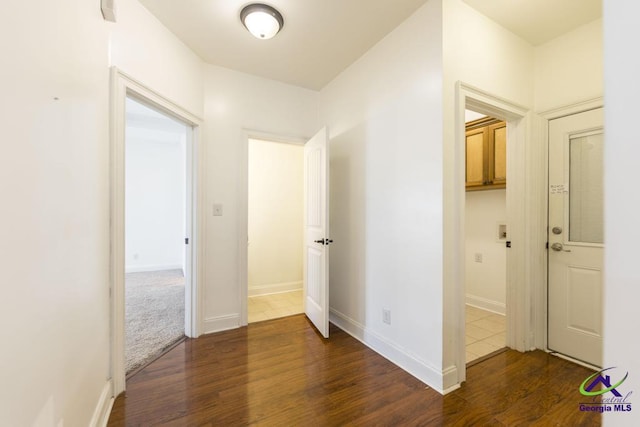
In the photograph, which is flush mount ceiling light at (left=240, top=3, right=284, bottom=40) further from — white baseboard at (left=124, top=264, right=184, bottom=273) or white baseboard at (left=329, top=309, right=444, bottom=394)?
white baseboard at (left=124, top=264, right=184, bottom=273)

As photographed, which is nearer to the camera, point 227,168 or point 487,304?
point 227,168

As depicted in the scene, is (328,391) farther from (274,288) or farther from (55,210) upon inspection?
(274,288)

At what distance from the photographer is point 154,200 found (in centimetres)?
555

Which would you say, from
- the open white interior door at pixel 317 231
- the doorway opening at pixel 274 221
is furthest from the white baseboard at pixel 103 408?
the doorway opening at pixel 274 221

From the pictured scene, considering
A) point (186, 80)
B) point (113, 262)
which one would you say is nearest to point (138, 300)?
point (113, 262)

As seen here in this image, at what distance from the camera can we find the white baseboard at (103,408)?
4.56ft

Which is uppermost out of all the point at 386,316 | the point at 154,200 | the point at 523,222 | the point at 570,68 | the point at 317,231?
the point at 570,68

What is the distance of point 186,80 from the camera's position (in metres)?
2.40

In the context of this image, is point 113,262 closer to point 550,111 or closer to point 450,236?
point 450,236

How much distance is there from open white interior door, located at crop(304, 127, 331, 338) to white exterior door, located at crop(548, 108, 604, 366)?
1.99 meters

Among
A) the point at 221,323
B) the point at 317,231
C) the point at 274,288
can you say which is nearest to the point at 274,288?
the point at 274,288

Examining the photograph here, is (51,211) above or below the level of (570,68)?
below

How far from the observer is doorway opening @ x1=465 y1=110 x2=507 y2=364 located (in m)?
2.81

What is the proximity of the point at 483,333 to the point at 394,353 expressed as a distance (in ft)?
3.78
